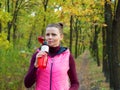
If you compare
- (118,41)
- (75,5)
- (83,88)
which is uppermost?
(75,5)

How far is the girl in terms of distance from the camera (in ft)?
12.5

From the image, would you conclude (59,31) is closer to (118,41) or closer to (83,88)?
(118,41)

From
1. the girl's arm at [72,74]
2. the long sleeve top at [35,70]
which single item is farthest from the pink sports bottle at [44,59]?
the girl's arm at [72,74]

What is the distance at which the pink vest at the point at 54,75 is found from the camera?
12.5ft

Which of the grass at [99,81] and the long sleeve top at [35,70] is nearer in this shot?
the long sleeve top at [35,70]

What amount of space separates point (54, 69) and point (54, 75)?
68 mm

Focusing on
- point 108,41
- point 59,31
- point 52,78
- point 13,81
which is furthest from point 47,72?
point 108,41

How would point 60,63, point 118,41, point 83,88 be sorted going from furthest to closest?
point 83,88 < point 118,41 < point 60,63

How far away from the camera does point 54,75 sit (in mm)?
3809

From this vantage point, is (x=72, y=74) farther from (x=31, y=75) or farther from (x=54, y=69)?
(x=31, y=75)

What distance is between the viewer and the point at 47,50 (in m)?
3.70

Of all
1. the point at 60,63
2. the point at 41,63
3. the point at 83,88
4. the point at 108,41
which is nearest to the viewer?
the point at 41,63

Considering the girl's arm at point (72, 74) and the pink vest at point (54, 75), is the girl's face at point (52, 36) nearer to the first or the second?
the pink vest at point (54, 75)

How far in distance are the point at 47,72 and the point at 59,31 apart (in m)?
0.52
